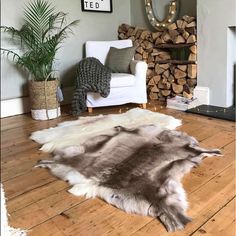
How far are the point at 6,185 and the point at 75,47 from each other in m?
2.07

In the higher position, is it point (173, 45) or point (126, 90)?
point (173, 45)

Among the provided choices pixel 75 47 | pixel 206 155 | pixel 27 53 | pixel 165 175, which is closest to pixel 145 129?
pixel 206 155

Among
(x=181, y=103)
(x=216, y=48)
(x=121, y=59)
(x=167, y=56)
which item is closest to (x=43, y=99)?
(x=121, y=59)

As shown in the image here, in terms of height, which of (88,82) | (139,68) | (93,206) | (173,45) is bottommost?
(93,206)

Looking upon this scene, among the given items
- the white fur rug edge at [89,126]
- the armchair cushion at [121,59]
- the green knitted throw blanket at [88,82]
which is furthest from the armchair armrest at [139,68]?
the white fur rug edge at [89,126]

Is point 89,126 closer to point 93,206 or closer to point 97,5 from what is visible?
point 93,206

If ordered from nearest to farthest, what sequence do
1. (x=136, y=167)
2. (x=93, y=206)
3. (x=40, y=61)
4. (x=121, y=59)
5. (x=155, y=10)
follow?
(x=93, y=206) → (x=136, y=167) → (x=40, y=61) → (x=121, y=59) → (x=155, y=10)

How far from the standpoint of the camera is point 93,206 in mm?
1230

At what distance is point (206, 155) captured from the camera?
1668 mm

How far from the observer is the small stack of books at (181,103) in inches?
106

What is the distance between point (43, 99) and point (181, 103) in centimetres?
126

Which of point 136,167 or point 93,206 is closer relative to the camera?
point 93,206

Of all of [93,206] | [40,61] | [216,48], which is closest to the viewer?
[93,206]

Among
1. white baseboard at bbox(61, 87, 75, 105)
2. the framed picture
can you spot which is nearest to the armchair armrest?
white baseboard at bbox(61, 87, 75, 105)
